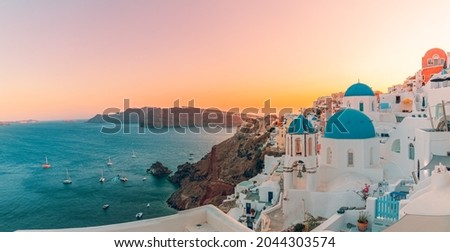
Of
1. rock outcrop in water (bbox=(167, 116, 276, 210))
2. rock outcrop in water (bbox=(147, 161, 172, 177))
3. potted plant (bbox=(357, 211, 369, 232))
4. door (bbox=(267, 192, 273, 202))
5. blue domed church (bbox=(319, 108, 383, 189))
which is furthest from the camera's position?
rock outcrop in water (bbox=(147, 161, 172, 177))

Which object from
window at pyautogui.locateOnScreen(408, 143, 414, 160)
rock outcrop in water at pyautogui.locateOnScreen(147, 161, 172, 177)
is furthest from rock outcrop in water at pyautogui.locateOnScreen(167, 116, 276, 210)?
window at pyautogui.locateOnScreen(408, 143, 414, 160)

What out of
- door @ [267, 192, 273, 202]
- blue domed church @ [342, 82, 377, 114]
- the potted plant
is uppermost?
blue domed church @ [342, 82, 377, 114]

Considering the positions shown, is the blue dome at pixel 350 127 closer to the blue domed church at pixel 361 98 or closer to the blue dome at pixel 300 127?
the blue dome at pixel 300 127

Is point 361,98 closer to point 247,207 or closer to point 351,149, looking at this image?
point 351,149

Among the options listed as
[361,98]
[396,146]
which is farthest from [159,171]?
[396,146]

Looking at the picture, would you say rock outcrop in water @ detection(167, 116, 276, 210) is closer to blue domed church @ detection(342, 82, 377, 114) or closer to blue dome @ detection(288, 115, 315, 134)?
blue domed church @ detection(342, 82, 377, 114)

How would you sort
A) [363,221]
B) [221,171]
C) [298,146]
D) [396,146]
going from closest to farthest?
[363,221] < [298,146] < [396,146] < [221,171]
